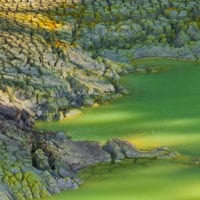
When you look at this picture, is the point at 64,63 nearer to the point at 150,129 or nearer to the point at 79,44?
the point at 79,44

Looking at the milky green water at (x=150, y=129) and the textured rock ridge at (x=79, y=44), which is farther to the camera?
the textured rock ridge at (x=79, y=44)

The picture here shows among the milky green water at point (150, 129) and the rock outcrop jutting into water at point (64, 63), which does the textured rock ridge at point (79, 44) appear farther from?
the milky green water at point (150, 129)

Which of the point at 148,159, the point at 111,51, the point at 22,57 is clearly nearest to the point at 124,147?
the point at 148,159

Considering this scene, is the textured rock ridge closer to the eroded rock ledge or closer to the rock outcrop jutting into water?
the rock outcrop jutting into water

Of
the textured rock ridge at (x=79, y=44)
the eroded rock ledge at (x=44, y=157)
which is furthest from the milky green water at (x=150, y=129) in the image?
the textured rock ridge at (x=79, y=44)

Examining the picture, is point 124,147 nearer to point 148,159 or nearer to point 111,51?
point 148,159
